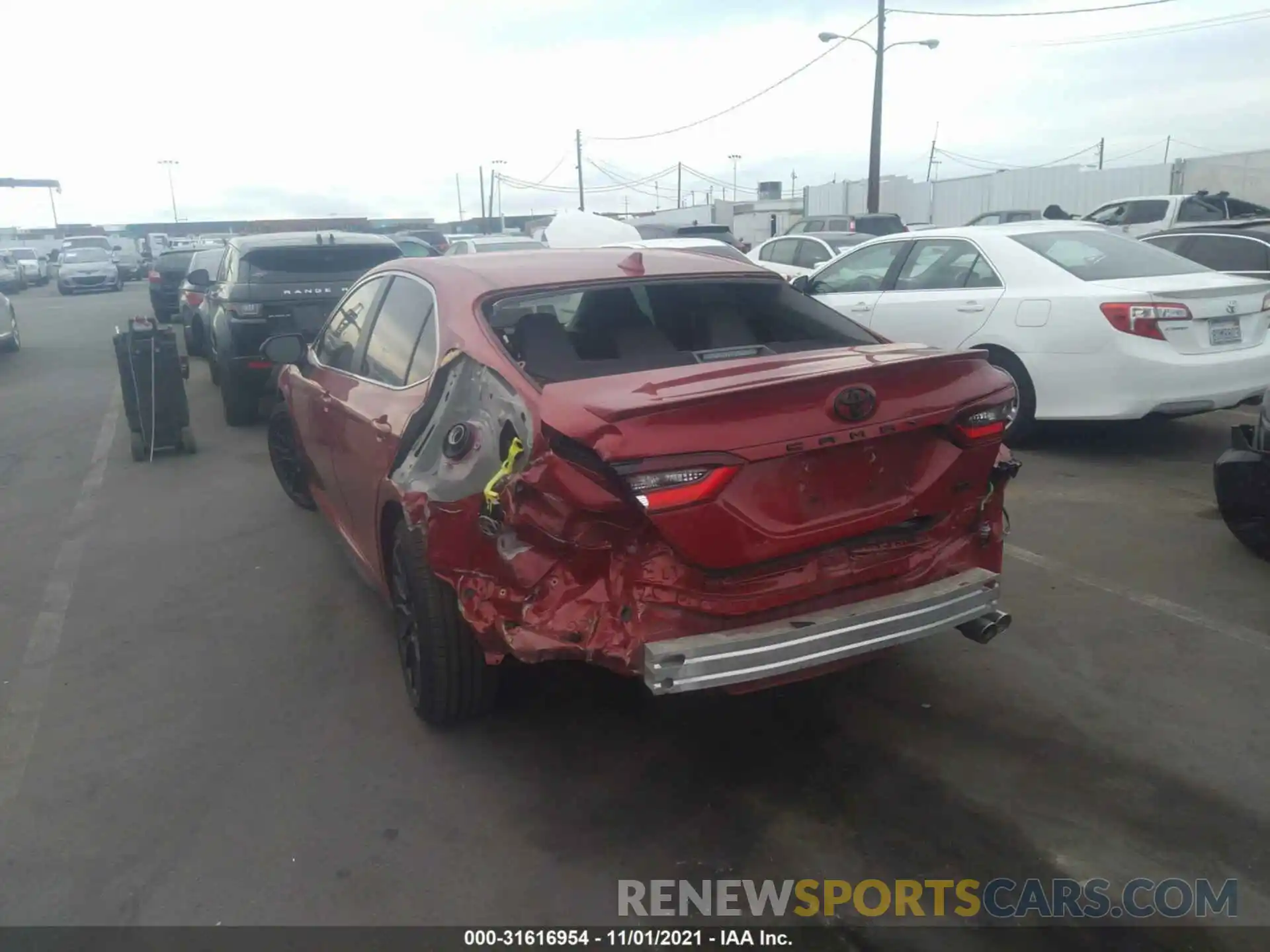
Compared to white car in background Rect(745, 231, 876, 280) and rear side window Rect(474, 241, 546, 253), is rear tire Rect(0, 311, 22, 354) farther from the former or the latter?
white car in background Rect(745, 231, 876, 280)

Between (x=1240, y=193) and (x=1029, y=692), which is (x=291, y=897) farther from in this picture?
(x=1240, y=193)

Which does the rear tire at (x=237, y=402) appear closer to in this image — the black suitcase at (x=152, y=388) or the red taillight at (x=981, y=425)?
the black suitcase at (x=152, y=388)

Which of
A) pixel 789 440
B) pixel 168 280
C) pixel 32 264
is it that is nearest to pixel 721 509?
pixel 789 440

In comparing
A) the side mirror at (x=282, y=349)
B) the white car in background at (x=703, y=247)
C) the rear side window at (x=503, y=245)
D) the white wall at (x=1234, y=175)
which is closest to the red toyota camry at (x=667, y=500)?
the side mirror at (x=282, y=349)

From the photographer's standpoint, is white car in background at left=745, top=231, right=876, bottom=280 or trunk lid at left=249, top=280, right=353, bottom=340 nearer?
trunk lid at left=249, top=280, right=353, bottom=340

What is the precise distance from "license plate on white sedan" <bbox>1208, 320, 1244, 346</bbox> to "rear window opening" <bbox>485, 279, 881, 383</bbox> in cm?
356

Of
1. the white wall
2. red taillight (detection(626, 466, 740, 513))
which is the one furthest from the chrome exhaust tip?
the white wall

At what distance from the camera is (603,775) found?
3482 millimetres

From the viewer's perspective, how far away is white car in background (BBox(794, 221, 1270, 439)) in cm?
661

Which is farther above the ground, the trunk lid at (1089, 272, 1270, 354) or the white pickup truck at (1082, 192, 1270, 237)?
the white pickup truck at (1082, 192, 1270, 237)

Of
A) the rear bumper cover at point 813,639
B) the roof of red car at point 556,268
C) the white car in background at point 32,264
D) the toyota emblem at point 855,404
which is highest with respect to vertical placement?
the roof of red car at point 556,268

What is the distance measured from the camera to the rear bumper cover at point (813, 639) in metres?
2.87

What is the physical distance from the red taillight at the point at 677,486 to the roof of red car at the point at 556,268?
1.37 m

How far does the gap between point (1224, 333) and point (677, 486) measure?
5.44 metres
